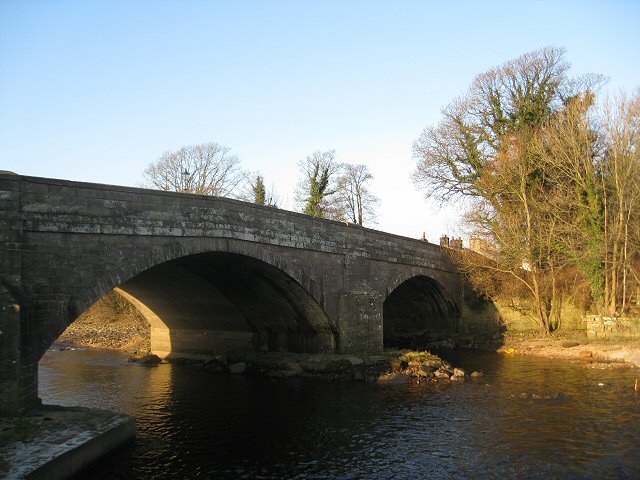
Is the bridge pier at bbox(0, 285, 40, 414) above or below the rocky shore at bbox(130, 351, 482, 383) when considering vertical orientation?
above

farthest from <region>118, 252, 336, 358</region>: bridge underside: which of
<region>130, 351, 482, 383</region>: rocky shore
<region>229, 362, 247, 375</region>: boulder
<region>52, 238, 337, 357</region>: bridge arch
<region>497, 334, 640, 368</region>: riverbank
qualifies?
<region>497, 334, 640, 368</region>: riverbank

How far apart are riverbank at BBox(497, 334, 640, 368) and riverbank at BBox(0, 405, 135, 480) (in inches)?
781

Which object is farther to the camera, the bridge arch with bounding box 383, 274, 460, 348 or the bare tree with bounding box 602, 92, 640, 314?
the bridge arch with bounding box 383, 274, 460, 348

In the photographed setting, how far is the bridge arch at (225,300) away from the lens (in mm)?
18453

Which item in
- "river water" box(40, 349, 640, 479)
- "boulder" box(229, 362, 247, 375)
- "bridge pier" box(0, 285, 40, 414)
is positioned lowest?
"river water" box(40, 349, 640, 479)

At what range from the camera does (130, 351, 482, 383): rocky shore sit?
21.0 meters

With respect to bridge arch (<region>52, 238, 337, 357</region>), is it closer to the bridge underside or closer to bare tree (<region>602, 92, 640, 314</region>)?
the bridge underside

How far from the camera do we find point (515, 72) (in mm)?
34312

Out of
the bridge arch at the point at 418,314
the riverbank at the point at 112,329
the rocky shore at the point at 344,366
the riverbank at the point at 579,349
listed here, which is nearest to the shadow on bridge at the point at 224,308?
the rocky shore at the point at 344,366

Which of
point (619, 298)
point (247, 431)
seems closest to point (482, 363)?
point (619, 298)

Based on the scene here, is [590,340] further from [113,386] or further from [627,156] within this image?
[113,386]

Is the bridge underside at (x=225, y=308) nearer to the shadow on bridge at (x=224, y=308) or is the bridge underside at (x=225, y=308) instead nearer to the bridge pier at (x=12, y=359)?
the shadow on bridge at (x=224, y=308)

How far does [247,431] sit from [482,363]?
14926 mm

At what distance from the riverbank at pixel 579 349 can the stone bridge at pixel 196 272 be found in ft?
19.1
